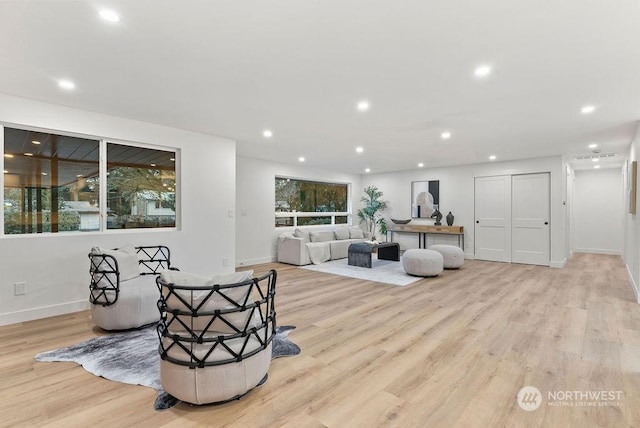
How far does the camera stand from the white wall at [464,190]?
261 inches

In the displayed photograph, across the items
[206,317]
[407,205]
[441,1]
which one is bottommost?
[206,317]

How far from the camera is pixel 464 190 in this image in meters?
8.07

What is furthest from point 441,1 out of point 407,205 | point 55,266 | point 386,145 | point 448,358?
point 407,205

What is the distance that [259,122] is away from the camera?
4367mm

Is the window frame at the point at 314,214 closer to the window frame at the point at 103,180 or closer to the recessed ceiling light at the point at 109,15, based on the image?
the window frame at the point at 103,180

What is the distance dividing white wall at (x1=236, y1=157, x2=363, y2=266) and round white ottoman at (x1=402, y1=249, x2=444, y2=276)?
11.2ft

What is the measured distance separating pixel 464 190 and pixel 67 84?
26.9 ft

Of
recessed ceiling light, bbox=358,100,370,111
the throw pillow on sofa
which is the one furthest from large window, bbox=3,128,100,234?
the throw pillow on sofa

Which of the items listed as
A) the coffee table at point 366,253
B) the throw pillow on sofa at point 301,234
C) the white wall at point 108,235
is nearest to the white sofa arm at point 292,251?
the throw pillow on sofa at point 301,234

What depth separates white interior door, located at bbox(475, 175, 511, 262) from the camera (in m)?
7.38

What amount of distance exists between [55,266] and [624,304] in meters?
7.25

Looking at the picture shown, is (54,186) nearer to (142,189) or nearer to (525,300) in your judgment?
(142,189)

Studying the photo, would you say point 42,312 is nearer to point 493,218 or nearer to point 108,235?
point 108,235

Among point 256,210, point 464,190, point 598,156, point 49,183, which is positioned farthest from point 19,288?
point 598,156
